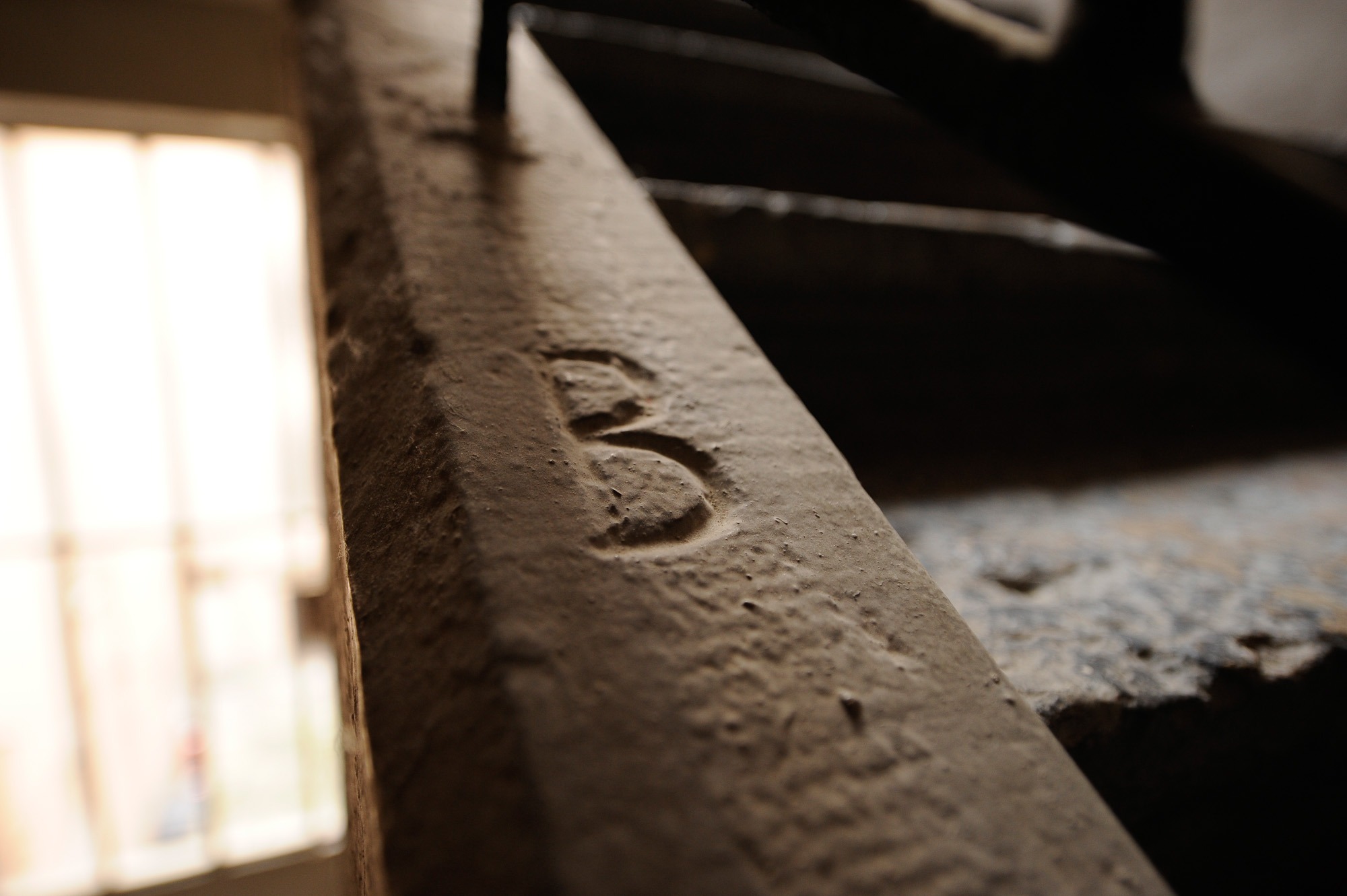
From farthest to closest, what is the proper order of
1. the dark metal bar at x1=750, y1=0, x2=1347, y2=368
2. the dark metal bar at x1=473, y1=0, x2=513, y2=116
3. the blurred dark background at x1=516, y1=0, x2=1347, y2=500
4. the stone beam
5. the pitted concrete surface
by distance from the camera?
the blurred dark background at x1=516, y1=0, x2=1347, y2=500
the dark metal bar at x1=473, y1=0, x2=513, y2=116
the pitted concrete surface
the dark metal bar at x1=750, y1=0, x2=1347, y2=368
the stone beam

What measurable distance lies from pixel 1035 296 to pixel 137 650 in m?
2.94

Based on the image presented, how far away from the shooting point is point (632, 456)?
521mm

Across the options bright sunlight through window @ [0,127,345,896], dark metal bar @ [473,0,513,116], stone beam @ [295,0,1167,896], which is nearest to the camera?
stone beam @ [295,0,1167,896]

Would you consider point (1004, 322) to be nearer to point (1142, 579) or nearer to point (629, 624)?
point (1142, 579)

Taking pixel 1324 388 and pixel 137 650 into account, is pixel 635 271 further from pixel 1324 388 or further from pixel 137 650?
pixel 137 650

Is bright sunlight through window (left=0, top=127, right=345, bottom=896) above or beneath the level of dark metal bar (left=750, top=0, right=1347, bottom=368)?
above

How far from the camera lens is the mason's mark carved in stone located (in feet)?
1.55

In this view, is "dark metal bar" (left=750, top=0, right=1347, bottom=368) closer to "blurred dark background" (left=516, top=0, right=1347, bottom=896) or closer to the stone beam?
"blurred dark background" (left=516, top=0, right=1347, bottom=896)

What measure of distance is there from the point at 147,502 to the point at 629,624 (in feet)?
8.66

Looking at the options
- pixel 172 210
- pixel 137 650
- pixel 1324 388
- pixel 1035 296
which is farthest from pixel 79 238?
pixel 1324 388

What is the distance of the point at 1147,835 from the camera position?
596 mm

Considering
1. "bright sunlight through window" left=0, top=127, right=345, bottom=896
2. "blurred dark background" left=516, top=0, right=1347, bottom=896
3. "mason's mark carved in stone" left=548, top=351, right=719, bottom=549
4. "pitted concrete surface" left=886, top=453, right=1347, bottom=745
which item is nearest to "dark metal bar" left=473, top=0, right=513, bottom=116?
"blurred dark background" left=516, top=0, right=1347, bottom=896

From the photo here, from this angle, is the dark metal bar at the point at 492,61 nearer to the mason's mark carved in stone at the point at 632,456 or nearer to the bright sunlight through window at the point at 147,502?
the mason's mark carved in stone at the point at 632,456

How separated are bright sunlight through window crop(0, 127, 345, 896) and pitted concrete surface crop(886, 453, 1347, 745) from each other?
215cm
